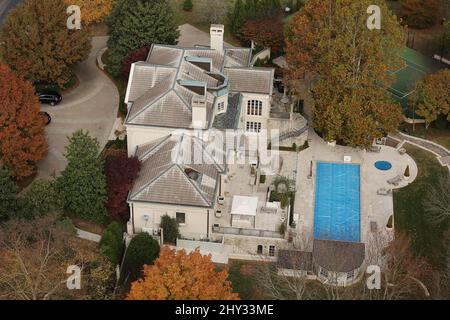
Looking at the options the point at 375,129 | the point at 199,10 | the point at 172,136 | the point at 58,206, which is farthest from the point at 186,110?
the point at 199,10

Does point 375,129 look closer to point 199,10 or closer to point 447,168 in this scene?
point 447,168

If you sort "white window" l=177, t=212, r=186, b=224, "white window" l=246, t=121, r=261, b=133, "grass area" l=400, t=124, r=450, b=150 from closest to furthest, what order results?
"white window" l=177, t=212, r=186, b=224, "white window" l=246, t=121, r=261, b=133, "grass area" l=400, t=124, r=450, b=150

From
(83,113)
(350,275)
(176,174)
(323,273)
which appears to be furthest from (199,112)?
(83,113)

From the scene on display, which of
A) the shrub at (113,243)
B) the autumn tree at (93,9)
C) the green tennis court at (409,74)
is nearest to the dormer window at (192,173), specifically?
the shrub at (113,243)

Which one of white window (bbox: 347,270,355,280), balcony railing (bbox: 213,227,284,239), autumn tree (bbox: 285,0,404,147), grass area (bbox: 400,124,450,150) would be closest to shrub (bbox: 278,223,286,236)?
balcony railing (bbox: 213,227,284,239)

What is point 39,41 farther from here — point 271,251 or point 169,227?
point 271,251

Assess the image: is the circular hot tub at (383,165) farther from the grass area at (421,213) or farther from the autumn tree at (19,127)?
the autumn tree at (19,127)

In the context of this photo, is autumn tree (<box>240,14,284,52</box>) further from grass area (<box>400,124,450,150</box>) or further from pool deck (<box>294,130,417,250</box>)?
grass area (<box>400,124,450,150</box>)
